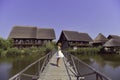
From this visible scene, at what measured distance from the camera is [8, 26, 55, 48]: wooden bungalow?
49.2 meters

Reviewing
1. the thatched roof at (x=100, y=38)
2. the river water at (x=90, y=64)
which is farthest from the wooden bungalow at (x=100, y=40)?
the river water at (x=90, y=64)

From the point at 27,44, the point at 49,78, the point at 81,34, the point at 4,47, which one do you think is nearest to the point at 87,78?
the point at 49,78

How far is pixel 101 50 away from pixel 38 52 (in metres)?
16.8

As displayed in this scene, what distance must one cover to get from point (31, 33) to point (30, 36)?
1707mm

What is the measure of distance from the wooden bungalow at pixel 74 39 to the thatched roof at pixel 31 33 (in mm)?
3764

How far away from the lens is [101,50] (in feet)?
150

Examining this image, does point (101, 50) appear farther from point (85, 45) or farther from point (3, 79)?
point (3, 79)

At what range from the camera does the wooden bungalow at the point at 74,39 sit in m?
50.8

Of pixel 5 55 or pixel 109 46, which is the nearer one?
pixel 5 55

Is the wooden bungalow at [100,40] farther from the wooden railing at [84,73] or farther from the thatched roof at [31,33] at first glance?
the wooden railing at [84,73]

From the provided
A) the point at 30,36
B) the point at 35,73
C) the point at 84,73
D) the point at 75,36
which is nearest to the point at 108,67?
the point at 84,73

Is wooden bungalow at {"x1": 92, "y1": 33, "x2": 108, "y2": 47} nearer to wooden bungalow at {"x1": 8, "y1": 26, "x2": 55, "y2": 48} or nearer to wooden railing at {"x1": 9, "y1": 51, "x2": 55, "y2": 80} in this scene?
wooden bungalow at {"x1": 8, "y1": 26, "x2": 55, "y2": 48}

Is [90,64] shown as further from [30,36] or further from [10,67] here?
[30,36]

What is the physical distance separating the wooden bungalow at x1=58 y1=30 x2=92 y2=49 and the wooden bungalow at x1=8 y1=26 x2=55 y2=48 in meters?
3.76
